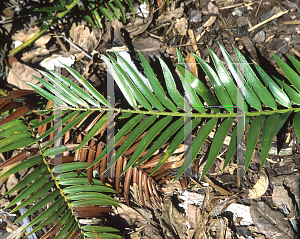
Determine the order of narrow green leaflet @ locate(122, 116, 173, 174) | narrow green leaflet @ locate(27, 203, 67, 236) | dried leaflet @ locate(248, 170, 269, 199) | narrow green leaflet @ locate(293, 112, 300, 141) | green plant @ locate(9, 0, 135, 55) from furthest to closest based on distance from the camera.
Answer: green plant @ locate(9, 0, 135, 55) < dried leaflet @ locate(248, 170, 269, 199) < narrow green leaflet @ locate(27, 203, 67, 236) < narrow green leaflet @ locate(122, 116, 173, 174) < narrow green leaflet @ locate(293, 112, 300, 141)

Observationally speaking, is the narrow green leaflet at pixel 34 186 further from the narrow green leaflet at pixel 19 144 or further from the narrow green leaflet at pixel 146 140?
the narrow green leaflet at pixel 146 140

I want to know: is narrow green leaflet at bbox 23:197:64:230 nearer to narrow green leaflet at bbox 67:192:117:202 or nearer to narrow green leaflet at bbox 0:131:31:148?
narrow green leaflet at bbox 67:192:117:202

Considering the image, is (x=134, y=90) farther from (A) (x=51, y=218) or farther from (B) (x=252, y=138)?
(A) (x=51, y=218)

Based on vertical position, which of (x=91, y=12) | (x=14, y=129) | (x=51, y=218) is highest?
(x=91, y=12)

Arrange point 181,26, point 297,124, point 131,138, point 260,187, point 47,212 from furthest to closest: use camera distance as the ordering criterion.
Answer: point 181,26
point 260,187
point 47,212
point 131,138
point 297,124

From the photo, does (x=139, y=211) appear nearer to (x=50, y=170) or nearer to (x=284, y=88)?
(x=50, y=170)

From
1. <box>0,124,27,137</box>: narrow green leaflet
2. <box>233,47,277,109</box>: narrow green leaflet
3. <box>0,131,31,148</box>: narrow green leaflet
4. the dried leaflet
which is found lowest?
the dried leaflet

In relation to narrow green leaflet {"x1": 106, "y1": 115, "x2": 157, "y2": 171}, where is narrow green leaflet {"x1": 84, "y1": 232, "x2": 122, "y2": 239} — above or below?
below

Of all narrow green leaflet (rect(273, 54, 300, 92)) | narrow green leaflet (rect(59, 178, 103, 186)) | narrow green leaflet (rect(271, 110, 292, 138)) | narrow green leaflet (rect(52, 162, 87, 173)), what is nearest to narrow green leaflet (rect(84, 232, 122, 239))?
narrow green leaflet (rect(59, 178, 103, 186))

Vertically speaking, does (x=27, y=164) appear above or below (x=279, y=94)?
below

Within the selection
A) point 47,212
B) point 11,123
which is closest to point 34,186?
point 47,212

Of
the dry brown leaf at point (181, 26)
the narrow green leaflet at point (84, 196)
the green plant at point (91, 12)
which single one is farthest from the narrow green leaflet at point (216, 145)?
the green plant at point (91, 12)

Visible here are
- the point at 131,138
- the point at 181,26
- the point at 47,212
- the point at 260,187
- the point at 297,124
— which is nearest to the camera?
the point at 297,124

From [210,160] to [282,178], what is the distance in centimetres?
71
